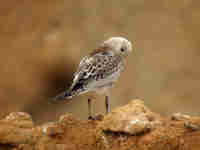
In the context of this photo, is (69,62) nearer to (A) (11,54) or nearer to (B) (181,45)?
(A) (11,54)

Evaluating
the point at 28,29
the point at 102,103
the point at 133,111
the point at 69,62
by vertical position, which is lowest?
the point at 133,111

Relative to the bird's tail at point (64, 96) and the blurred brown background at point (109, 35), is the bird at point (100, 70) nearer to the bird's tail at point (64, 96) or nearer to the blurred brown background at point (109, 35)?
the bird's tail at point (64, 96)

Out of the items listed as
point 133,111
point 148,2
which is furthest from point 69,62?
point 133,111

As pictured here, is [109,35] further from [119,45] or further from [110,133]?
[110,133]

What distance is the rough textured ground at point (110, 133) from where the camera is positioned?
3.85 m

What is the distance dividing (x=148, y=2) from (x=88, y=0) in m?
1.14

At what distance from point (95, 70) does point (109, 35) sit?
5.52 m

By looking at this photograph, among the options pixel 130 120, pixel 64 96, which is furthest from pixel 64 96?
pixel 130 120

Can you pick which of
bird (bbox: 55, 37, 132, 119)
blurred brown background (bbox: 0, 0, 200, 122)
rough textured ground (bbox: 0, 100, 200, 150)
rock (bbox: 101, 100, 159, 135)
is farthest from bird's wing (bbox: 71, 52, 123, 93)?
blurred brown background (bbox: 0, 0, 200, 122)

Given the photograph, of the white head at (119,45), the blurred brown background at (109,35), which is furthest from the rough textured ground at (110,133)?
the blurred brown background at (109,35)

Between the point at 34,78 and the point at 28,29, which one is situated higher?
the point at 28,29

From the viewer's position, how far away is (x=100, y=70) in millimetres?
4512

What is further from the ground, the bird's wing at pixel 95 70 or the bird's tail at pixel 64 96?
the bird's wing at pixel 95 70

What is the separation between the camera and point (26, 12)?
1002cm
